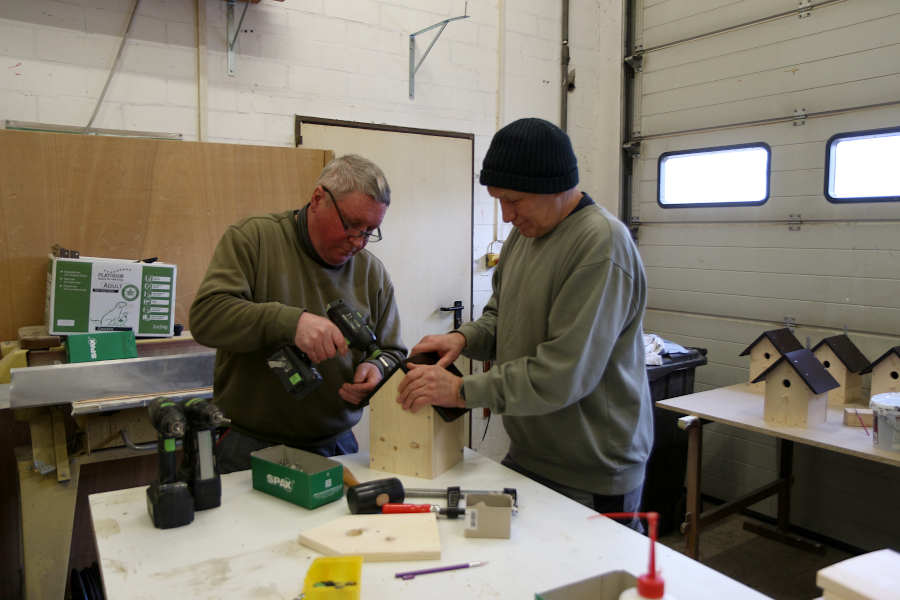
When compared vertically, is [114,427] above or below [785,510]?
above

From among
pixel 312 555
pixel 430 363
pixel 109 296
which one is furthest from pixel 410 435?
pixel 109 296

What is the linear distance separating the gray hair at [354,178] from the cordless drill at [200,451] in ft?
2.21

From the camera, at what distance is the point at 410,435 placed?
1.57m

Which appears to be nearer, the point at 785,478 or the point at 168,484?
the point at 168,484

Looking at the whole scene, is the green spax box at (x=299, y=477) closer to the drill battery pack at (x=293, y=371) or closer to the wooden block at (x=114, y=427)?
the drill battery pack at (x=293, y=371)

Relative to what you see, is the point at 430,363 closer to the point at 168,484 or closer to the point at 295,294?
the point at 295,294

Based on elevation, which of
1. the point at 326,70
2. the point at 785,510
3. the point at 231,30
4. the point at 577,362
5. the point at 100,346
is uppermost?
the point at 231,30

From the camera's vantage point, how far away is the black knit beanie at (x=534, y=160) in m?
1.49

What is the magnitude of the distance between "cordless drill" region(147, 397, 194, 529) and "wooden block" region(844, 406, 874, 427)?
258 centimetres

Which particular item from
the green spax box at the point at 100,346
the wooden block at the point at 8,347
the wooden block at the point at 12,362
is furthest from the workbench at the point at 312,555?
the wooden block at the point at 8,347

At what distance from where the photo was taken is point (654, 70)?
411 cm

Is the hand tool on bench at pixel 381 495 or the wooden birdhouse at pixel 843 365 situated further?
the wooden birdhouse at pixel 843 365

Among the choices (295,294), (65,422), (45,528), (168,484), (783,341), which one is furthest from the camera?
(783,341)

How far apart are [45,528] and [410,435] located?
1.55 m
